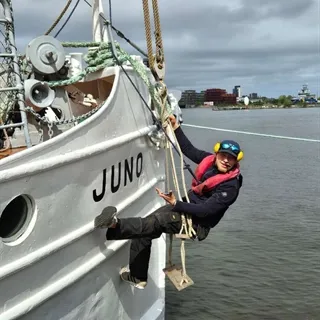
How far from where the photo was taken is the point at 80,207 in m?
4.59

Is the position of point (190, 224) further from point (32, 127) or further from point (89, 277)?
point (32, 127)

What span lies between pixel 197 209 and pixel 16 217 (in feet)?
5.59

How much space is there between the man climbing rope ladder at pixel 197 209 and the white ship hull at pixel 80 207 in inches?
7.1

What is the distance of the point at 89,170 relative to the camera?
4648 mm

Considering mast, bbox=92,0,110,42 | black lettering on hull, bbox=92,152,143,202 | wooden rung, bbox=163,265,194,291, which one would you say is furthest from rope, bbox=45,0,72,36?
wooden rung, bbox=163,265,194,291

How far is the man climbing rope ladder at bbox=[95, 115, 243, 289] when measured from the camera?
495 centimetres

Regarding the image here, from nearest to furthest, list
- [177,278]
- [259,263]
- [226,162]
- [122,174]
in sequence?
[226,162] → [122,174] → [177,278] → [259,263]

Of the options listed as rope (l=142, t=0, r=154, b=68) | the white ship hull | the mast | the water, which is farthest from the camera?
the water

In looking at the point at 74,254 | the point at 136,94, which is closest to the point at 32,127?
the point at 136,94

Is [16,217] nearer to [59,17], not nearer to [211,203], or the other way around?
[211,203]

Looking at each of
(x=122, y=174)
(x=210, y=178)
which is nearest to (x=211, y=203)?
(x=210, y=178)

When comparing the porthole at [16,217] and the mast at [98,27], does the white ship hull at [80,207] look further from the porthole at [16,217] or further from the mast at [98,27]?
the mast at [98,27]

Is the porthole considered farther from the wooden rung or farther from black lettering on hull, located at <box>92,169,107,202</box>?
the wooden rung

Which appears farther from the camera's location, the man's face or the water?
the water
